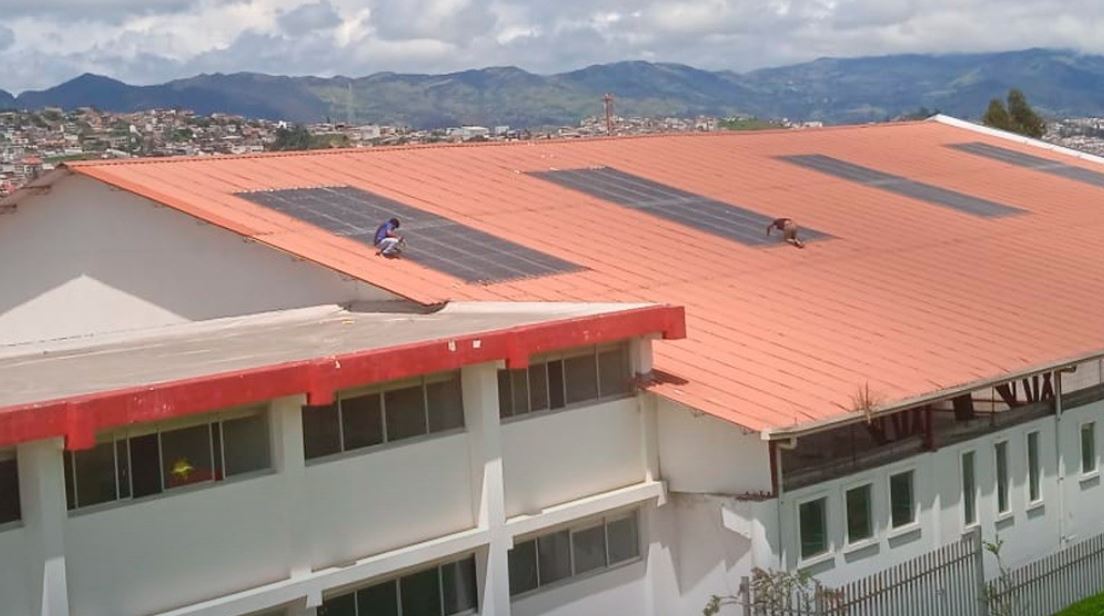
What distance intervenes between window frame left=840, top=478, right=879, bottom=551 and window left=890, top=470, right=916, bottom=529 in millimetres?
507

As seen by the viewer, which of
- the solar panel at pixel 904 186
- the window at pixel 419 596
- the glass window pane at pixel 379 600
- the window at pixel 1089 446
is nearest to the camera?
the window at pixel 419 596

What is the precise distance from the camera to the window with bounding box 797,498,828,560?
68.7 ft

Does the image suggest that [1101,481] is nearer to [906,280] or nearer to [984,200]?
[906,280]

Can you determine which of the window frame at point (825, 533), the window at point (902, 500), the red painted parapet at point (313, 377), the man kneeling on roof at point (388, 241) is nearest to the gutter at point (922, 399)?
the window frame at point (825, 533)

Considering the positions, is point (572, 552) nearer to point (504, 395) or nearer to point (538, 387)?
point (538, 387)

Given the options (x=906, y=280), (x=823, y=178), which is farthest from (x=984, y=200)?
(x=906, y=280)

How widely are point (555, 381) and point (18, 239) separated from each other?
1206 cm

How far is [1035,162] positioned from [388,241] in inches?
1163

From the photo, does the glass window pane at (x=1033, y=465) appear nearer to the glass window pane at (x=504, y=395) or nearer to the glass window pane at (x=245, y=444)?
the glass window pane at (x=504, y=395)

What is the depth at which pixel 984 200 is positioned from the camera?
39375mm

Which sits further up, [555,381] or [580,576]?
[555,381]

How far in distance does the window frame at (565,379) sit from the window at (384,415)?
854 millimetres

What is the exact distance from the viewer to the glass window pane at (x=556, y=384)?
20.3m

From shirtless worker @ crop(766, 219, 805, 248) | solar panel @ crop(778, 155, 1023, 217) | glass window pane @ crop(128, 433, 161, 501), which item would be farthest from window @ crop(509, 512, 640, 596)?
solar panel @ crop(778, 155, 1023, 217)
